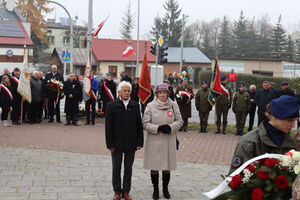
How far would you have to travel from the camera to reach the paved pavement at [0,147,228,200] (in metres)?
6.62

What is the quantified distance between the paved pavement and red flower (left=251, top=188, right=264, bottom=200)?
3.92m

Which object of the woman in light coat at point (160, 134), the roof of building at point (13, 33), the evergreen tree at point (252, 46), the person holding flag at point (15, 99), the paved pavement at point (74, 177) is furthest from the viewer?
the evergreen tree at point (252, 46)

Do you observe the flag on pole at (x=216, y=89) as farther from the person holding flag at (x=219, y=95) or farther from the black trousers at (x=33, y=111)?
the black trousers at (x=33, y=111)

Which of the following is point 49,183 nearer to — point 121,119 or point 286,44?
Answer: point 121,119

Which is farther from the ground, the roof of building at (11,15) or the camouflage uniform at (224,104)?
the roof of building at (11,15)

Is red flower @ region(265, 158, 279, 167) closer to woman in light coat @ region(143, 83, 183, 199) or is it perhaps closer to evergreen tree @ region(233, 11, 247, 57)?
woman in light coat @ region(143, 83, 183, 199)

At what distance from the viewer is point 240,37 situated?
80.6m

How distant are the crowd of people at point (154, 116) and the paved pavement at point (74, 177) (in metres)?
0.58

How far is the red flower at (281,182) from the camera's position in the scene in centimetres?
274

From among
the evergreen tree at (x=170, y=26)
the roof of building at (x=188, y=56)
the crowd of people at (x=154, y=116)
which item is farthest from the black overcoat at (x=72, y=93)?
the evergreen tree at (x=170, y=26)

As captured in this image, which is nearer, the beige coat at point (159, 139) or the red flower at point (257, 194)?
the red flower at point (257, 194)

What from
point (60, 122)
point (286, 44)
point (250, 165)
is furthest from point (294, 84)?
point (286, 44)

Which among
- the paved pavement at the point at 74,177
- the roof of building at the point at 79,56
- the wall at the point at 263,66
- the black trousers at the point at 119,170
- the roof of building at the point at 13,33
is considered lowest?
the paved pavement at the point at 74,177

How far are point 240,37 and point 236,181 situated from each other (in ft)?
265
